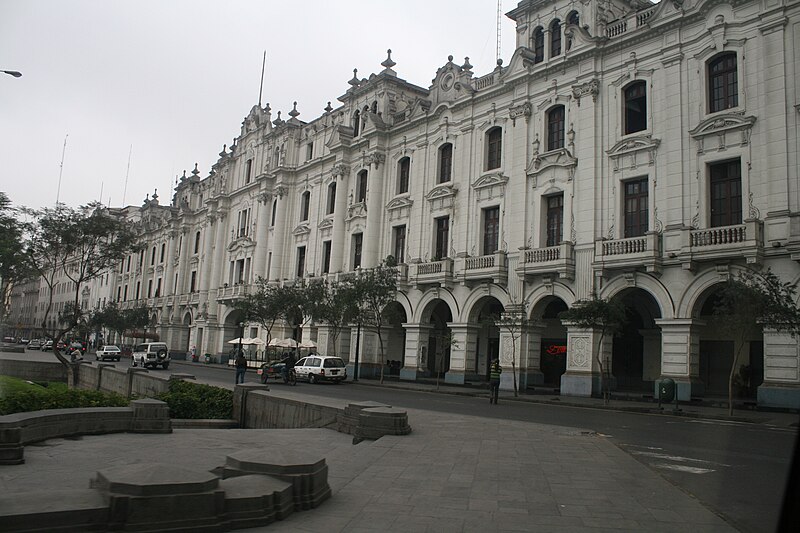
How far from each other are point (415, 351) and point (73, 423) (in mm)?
27482

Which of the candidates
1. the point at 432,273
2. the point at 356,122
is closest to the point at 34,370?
the point at 432,273

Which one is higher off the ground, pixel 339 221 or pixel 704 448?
pixel 339 221

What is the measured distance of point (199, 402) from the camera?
61.8 ft

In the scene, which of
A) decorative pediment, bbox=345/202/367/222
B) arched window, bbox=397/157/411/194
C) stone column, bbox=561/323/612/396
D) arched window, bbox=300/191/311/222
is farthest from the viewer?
arched window, bbox=300/191/311/222

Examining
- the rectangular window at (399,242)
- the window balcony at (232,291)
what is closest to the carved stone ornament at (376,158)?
the rectangular window at (399,242)

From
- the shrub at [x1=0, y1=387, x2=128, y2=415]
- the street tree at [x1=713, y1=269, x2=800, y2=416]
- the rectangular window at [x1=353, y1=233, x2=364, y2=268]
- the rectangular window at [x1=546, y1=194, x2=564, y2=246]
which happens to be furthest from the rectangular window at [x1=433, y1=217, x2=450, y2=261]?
the shrub at [x1=0, y1=387, x2=128, y2=415]

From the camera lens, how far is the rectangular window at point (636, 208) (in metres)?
28.7

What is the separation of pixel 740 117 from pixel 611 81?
6967 millimetres

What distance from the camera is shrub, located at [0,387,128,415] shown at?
14.0 metres

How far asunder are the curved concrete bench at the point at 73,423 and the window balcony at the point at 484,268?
72.9 ft

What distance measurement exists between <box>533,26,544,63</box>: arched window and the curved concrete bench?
28.4m

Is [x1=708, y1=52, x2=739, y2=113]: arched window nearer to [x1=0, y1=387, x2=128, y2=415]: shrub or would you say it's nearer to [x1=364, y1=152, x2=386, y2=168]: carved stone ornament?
[x1=364, y1=152, x2=386, y2=168]: carved stone ornament

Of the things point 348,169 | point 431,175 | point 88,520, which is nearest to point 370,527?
point 88,520

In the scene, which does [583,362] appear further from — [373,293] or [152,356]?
[152,356]
